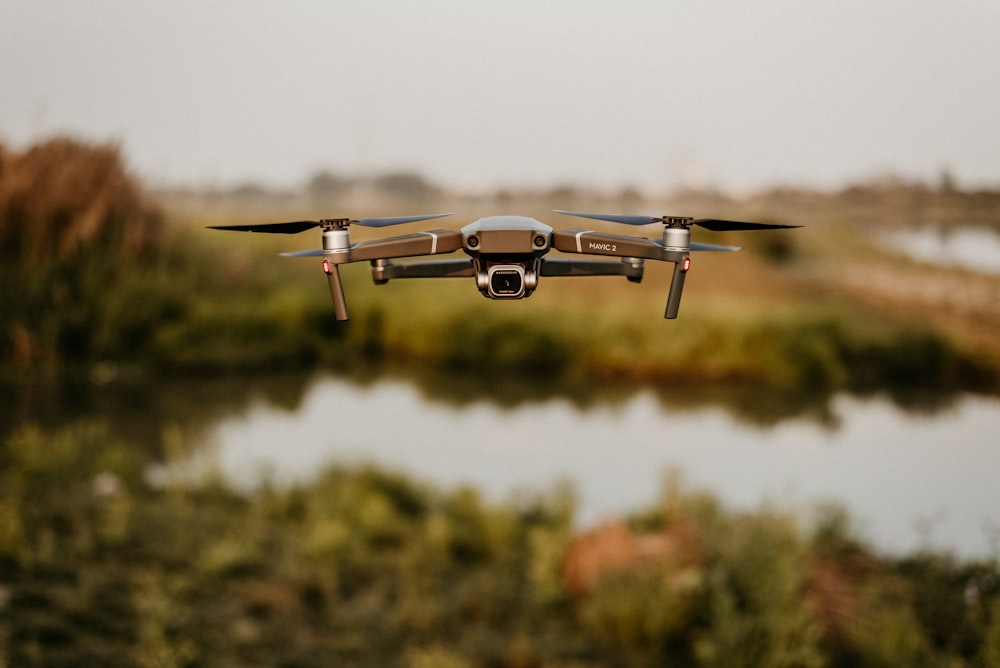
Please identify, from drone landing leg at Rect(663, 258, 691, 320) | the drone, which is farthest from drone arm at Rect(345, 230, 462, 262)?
drone landing leg at Rect(663, 258, 691, 320)

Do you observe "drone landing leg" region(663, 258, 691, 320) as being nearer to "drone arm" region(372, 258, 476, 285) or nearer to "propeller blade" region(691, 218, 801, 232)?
"propeller blade" region(691, 218, 801, 232)

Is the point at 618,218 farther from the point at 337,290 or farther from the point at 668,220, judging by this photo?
the point at 337,290

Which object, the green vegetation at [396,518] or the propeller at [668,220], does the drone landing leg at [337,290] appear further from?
the green vegetation at [396,518]

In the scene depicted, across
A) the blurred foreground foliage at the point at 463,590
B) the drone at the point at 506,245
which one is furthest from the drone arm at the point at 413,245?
the blurred foreground foliage at the point at 463,590

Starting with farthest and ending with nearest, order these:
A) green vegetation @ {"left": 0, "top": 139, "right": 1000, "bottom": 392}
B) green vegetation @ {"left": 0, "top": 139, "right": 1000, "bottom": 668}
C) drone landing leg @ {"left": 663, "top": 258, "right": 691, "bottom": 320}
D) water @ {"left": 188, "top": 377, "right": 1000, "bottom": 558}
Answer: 1. green vegetation @ {"left": 0, "top": 139, "right": 1000, "bottom": 392}
2. water @ {"left": 188, "top": 377, "right": 1000, "bottom": 558}
3. green vegetation @ {"left": 0, "top": 139, "right": 1000, "bottom": 668}
4. drone landing leg @ {"left": 663, "top": 258, "right": 691, "bottom": 320}

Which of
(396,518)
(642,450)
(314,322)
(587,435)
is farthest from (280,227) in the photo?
(314,322)

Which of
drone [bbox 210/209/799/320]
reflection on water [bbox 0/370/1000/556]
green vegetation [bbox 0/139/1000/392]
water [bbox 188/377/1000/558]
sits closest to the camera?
drone [bbox 210/209/799/320]

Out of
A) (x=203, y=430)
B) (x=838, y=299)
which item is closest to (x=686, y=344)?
(x=838, y=299)

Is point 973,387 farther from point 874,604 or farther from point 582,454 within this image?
point 874,604
